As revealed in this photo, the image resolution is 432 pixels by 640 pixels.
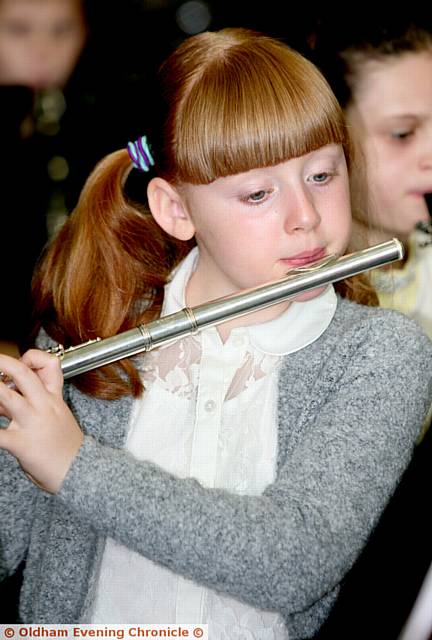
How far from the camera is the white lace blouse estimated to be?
3.06 ft

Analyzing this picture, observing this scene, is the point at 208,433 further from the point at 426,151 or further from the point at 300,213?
the point at 426,151

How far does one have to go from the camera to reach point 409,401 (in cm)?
92

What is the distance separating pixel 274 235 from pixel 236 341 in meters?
0.15

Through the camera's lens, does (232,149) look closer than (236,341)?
Yes

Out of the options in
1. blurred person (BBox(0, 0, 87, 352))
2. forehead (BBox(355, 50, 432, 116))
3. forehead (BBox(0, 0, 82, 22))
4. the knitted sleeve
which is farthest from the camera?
forehead (BBox(0, 0, 82, 22))

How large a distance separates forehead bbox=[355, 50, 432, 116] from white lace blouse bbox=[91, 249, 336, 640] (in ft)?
1.49

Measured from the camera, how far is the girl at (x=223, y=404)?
0.83 meters

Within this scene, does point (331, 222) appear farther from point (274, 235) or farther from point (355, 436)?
point (355, 436)

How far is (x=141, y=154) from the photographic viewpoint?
3.49 feet

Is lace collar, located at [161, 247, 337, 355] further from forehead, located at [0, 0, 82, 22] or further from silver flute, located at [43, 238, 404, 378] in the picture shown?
forehead, located at [0, 0, 82, 22]

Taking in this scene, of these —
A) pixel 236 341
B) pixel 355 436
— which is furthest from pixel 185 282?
pixel 355 436

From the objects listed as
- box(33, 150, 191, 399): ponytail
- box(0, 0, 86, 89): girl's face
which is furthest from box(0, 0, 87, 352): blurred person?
box(33, 150, 191, 399): ponytail

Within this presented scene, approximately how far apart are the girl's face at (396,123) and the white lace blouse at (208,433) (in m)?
0.40

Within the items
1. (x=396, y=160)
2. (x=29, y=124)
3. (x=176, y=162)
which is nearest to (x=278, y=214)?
(x=176, y=162)
